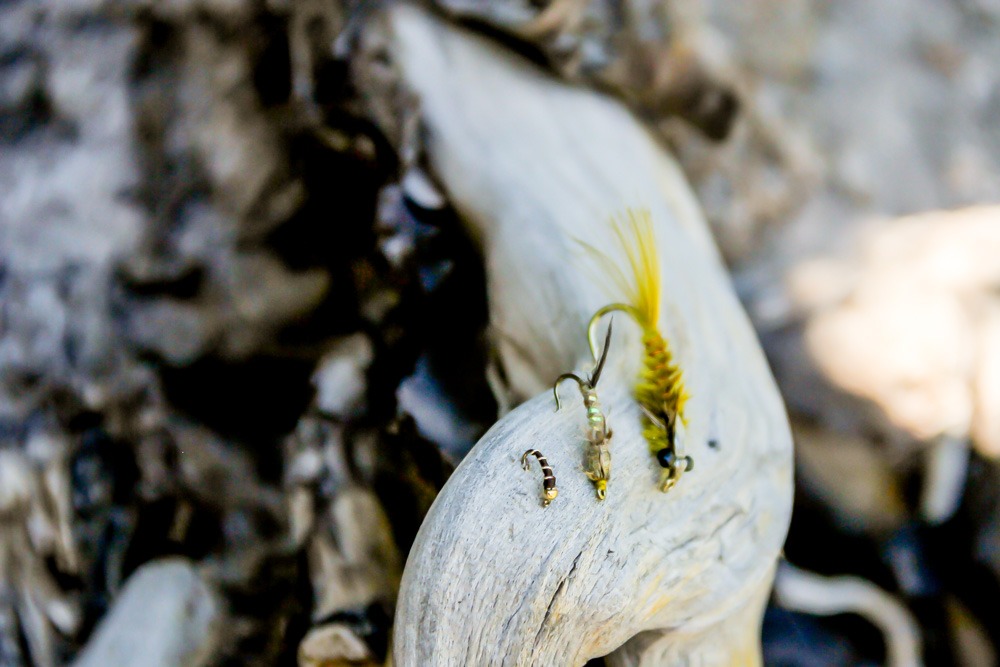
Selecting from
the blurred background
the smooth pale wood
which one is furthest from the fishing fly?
the blurred background

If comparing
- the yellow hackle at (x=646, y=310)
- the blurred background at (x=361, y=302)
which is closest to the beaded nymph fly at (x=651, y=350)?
the yellow hackle at (x=646, y=310)

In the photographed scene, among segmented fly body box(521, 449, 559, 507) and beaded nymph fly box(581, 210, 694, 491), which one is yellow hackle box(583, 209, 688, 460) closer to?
beaded nymph fly box(581, 210, 694, 491)

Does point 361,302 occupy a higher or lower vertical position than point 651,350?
lower

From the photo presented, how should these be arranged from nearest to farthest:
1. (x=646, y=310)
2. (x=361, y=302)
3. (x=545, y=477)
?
(x=545, y=477)
(x=646, y=310)
(x=361, y=302)

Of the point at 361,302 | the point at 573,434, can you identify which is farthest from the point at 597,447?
the point at 361,302

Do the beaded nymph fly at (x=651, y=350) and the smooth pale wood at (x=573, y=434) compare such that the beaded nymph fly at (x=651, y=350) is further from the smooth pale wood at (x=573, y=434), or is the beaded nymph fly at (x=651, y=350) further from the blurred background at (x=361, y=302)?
the blurred background at (x=361, y=302)

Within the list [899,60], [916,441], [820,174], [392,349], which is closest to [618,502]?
[392,349]

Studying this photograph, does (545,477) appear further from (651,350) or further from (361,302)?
(361,302)

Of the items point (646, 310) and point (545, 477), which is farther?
point (646, 310)
